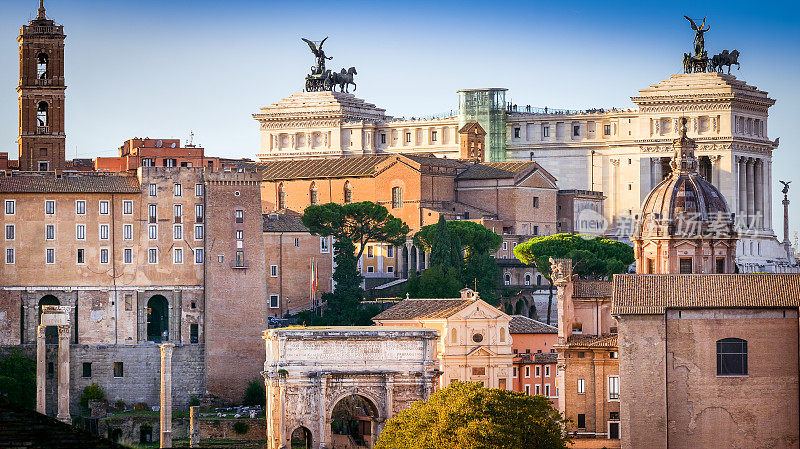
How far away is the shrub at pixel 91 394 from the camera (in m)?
67.7

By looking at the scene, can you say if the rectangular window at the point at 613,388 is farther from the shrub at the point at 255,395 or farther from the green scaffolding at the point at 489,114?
the green scaffolding at the point at 489,114

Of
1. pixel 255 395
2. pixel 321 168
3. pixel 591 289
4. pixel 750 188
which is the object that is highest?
pixel 321 168

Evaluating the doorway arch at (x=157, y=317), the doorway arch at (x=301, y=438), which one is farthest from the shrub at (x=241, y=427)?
the doorway arch at (x=157, y=317)

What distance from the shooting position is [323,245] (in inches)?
3140

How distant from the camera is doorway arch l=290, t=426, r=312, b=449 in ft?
194

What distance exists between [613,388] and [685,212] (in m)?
6.31

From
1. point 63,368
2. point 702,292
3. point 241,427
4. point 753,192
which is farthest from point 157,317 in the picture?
point 753,192

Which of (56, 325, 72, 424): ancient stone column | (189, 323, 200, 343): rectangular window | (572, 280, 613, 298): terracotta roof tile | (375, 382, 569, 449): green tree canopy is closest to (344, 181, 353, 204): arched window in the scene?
(189, 323, 200, 343): rectangular window

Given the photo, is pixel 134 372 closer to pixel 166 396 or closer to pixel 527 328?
pixel 166 396

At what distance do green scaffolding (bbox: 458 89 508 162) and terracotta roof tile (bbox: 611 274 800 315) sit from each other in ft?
212

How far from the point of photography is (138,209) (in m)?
70.9

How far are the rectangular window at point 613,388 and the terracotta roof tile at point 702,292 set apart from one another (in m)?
5.55

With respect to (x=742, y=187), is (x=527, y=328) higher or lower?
lower

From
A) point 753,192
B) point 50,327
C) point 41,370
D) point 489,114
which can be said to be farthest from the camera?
point 489,114
